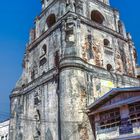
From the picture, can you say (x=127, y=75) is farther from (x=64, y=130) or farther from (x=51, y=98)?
(x=64, y=130)

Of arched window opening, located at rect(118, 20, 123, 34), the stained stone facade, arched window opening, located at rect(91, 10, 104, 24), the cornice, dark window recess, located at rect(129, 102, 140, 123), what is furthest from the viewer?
arched window opening, located at rect(118, 20, 123, 34)

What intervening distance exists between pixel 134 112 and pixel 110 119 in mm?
2113

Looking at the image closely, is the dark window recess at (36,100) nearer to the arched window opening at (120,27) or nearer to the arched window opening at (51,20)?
the arched window opening at (51,20)

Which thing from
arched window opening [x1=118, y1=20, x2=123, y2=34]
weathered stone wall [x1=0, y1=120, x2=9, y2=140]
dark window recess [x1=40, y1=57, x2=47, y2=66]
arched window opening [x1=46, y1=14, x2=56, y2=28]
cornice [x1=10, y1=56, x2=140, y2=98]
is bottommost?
weathered stone wall [x1=0, y1=120, x2=9, y2=140]

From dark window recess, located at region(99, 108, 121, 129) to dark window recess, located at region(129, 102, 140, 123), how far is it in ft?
3.46

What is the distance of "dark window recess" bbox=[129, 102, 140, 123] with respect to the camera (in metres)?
17.3

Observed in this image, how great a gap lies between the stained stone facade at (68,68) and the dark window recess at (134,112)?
12.6ft

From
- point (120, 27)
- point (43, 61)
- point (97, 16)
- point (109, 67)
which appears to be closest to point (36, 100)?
point (43, 61)

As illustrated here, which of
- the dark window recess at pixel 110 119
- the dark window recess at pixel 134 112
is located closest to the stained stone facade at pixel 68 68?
the dark window recess at pixel 110 119

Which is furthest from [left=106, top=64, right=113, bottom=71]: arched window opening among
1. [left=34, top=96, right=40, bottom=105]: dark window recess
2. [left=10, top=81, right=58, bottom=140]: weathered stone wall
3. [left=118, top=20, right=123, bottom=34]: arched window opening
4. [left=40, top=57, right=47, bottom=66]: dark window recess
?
[left=34, top=96, right=40, bottom=105]: dark window recess

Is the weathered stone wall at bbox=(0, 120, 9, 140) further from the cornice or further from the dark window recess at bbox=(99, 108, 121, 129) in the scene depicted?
the dark window recess at bbox=(99, 108, 121, 129)

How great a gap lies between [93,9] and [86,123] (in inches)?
539

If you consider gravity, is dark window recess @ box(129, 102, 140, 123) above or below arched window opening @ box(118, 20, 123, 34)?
below

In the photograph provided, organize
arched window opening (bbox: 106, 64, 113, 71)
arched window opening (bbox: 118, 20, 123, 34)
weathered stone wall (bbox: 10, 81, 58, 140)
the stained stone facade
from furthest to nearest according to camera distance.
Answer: arched window opening (bbox: 118, 20, 123, 34), arched window opening (bbox: 106, 64, 113, 71), weathered stone wall (bbox: 10, 81, 58, 140), the stained stone facade
